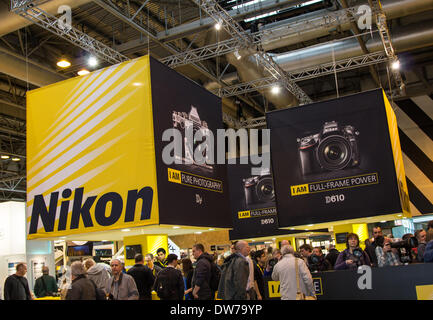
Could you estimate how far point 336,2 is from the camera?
33.8 feet

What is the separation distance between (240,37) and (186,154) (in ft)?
15.8

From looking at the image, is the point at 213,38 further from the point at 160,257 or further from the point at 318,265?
the point at 318,265

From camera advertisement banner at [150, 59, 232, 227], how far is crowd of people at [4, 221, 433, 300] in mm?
618

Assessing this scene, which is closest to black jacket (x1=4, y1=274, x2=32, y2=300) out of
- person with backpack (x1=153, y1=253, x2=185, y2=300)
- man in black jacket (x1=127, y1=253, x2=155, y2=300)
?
man in black jacket (x1=127, y1=253, x2=155, y2=300)

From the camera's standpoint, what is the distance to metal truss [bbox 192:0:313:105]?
8.38m

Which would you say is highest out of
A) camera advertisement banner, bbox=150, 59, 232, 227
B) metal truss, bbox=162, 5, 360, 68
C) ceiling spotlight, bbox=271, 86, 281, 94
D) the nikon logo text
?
metal truss, bbox=162, 5, 360, 68

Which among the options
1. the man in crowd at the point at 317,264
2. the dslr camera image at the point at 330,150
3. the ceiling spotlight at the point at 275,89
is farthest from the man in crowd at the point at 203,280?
the ceiling spotlight at the point at 275,89

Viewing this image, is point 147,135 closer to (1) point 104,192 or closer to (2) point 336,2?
(1) point 104,192

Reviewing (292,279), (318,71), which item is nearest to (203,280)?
(292,279)

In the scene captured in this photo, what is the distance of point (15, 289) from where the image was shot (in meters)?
6.89

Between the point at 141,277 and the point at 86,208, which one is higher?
the point at 86,208

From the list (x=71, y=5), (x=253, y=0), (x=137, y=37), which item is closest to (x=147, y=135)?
(x=71, y=5)

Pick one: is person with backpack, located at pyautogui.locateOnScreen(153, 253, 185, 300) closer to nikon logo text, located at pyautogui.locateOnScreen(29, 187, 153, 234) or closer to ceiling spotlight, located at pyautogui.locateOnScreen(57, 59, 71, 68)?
nikon logo text, located at pyautogui.locateOnScreen(29, 187, 153, 234)
